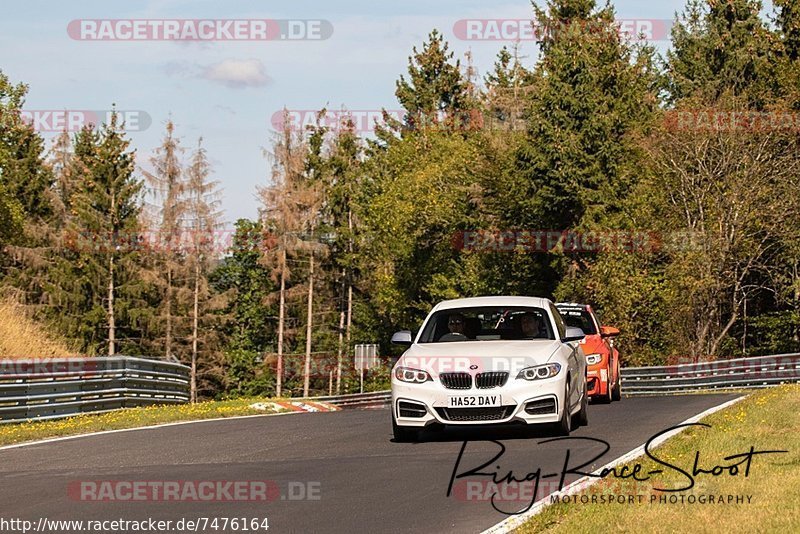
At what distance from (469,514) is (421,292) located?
2610 inches

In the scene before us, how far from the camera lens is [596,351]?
22078 mm

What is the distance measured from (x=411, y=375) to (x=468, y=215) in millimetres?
53309

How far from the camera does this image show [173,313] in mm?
77312

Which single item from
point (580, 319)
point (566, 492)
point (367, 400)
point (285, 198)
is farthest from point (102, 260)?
point (566, 492)

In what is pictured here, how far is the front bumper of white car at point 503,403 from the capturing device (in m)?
13.6

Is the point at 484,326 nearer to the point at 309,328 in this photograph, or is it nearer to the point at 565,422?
the point at 565,422

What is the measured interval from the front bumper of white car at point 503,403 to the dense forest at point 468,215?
118 ft

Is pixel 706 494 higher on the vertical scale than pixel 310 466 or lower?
higher

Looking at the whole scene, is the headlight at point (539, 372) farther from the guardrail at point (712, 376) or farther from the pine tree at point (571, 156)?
the pine tree at point (571, 156)

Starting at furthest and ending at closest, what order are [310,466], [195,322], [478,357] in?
1. [195,322]
2. [478,357]
3. [310,466]

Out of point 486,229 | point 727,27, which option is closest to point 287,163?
point 486,229

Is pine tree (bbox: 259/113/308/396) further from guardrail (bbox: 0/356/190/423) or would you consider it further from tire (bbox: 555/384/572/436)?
tire (bbox: 555/384/572/436)

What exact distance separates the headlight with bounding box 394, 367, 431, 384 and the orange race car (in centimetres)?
827

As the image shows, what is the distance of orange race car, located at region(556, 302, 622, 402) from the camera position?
72.4ft
